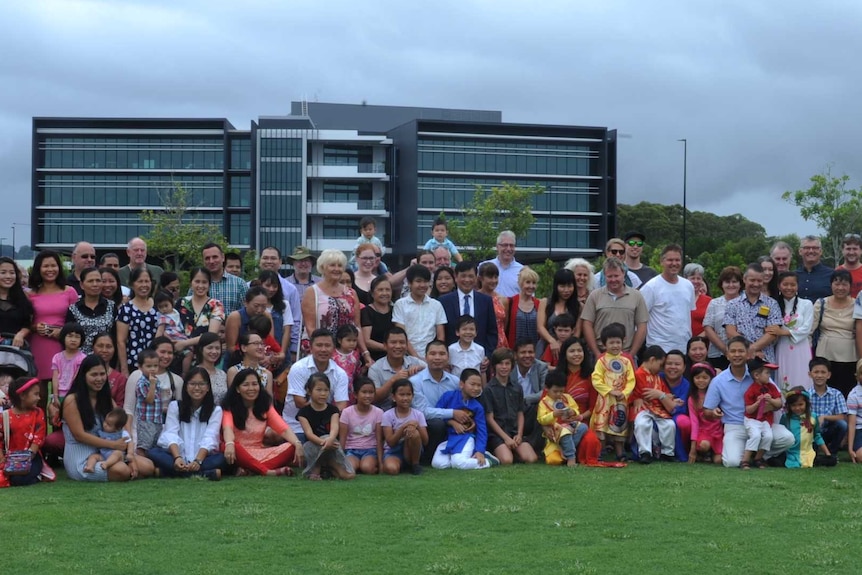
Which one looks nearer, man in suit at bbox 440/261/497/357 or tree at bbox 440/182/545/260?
man in suit at bbox 440/261/497/357

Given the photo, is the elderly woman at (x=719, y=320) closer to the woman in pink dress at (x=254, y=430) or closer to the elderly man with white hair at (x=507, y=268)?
the elderly man with white hair at (x=507, y=268)

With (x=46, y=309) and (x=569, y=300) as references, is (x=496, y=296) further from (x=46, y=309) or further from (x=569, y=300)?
(x=46, y=309)

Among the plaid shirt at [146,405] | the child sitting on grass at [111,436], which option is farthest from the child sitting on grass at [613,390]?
the child sitting on grass at [111,436]

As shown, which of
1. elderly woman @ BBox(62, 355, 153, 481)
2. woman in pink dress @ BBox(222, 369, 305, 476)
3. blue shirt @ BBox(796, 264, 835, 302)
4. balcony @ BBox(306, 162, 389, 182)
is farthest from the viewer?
balcony @ BBox(306, 162, 389, 182)

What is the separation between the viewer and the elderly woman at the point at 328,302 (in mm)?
10734

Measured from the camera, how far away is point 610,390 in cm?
1059

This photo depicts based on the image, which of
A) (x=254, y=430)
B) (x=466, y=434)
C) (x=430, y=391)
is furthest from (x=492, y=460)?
(x=254, y=430)

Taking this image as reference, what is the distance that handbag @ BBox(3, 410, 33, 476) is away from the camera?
9031 mm

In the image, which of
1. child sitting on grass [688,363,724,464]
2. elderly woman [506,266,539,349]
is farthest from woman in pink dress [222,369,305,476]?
child sitting on grass [688,363,724,464]

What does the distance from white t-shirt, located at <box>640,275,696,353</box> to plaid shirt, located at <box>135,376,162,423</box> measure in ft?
17.8

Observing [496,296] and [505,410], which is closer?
[505,410]

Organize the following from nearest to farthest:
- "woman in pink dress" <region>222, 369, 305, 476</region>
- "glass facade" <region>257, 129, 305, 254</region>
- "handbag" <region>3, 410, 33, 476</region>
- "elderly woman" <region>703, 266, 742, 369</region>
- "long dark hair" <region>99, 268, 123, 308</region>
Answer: "handbag" <region>3, 410, 33, 476</region> → "woman in pink dress" <region>222, 369, 305, 476</region> → "long dark hair" <region>99, 268, 123, 308</region> → "elderly woman" <region>703, 266, 742, 369</region> → "glass facade" <region>257, 129, 305, 254</region>

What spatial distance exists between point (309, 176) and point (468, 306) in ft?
211

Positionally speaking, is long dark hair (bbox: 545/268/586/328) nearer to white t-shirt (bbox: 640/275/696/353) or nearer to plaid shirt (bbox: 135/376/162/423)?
white t-shirt (bbox: 640/275/696/353)
